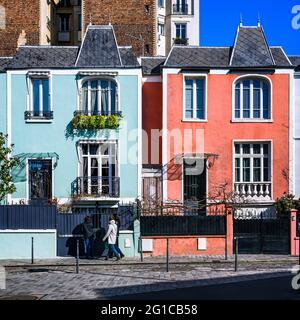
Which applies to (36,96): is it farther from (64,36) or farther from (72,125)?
(64,36)

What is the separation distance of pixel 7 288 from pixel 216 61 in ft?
56.5

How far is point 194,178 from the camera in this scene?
30.1 m

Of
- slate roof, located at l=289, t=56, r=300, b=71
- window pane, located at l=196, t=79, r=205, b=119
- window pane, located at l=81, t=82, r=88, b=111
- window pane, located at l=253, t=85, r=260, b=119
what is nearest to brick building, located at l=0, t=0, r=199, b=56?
slate roof, located at l=289, t=56, r=300, b=71

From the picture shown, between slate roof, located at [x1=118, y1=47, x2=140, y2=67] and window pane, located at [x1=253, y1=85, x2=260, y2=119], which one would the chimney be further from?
window pane, located at [x1=253, y1=85, x2=260, y2=119]

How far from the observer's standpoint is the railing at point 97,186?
28.9 m

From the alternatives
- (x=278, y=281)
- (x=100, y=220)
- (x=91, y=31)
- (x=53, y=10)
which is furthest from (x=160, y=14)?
(x=278, y=281)

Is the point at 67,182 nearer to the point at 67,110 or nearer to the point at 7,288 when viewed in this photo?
the point at 67,110

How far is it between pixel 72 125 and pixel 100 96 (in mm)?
1880

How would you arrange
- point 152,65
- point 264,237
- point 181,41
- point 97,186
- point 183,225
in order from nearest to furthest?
point 183,225
point 264,237
point 97,186
point 152,65
point 181,41

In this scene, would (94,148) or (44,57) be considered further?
(44,57)

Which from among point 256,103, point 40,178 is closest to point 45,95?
point 40,178

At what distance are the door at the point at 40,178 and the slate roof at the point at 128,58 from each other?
5866mm

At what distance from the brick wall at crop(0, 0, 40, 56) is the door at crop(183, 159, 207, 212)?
22903 mm

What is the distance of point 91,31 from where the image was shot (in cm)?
3152
